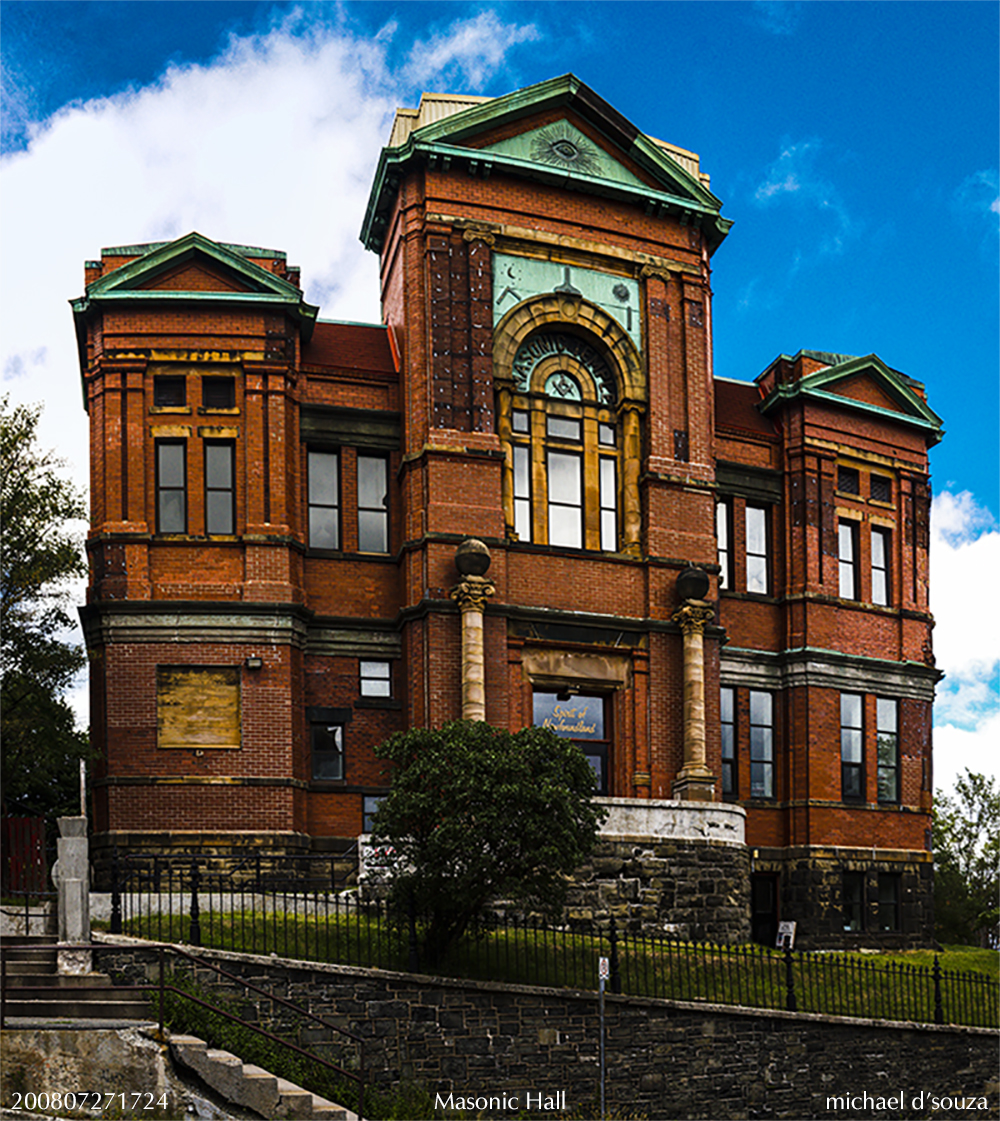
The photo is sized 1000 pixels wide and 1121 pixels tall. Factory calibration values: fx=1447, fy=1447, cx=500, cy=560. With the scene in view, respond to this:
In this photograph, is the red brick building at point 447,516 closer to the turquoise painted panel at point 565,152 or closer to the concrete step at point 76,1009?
the turquoise painted panel at point 565,152

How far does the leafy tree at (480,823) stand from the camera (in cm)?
2080

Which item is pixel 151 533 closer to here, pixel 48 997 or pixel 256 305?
pixel 256 305

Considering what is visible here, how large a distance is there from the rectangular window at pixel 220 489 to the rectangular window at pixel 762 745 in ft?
45.3

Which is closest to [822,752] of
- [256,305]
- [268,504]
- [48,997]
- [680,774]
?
[680,774]

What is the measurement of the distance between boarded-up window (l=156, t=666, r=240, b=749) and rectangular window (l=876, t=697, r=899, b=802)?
16963 millimetres

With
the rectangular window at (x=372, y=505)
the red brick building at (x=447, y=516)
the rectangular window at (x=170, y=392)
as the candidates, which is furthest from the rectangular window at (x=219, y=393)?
the rectangular window at (x=372, y=505)

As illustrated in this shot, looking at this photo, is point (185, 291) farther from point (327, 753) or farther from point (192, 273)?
point (327, 753)

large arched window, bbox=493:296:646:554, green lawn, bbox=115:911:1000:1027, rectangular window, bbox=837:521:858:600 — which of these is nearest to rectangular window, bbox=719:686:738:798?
rectangular window, bbox=837:521:858:600

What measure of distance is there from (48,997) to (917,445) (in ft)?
92.8

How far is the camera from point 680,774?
102 feet

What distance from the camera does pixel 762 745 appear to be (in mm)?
35906

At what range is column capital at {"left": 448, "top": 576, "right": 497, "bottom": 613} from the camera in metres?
29.4

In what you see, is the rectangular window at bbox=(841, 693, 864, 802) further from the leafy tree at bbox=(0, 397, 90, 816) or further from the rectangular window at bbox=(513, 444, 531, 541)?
the leafy tree at bbox=(0, 397, 90, 816)

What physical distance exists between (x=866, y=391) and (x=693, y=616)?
10.3 meters
